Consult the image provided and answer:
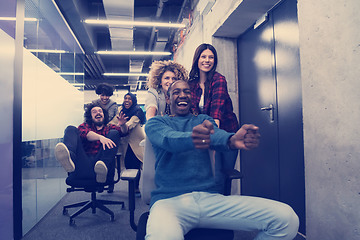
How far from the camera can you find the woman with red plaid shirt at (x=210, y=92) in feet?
5.94

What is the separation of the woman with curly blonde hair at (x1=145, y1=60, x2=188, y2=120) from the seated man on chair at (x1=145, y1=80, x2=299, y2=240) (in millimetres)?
776

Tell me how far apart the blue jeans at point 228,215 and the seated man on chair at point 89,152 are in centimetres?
141

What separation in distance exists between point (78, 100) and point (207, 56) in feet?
10.3

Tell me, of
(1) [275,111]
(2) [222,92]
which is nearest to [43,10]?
(2) [222,92]

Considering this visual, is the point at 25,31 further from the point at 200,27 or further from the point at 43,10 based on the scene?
the point at 200,27

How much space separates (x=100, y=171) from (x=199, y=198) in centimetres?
145

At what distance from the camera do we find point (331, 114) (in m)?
1.42

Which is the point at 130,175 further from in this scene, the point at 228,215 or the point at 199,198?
the point at 228,215

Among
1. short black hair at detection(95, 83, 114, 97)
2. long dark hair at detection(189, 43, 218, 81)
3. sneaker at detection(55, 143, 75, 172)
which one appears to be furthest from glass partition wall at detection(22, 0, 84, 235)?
long dark hair at detection(189, 43, 218, 81)

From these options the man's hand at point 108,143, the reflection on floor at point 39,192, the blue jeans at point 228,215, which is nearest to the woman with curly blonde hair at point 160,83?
the man's hand at point 108,143

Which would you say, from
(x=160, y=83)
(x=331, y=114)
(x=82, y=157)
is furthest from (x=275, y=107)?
(x=82, y=157)

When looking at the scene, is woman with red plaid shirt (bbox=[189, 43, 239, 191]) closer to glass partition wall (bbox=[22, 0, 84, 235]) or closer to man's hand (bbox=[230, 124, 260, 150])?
man's hand (bbox=[230, 124, 260, 150])

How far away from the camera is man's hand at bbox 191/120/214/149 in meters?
0.91

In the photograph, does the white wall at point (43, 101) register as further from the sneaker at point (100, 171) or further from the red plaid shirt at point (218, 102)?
the red plaid shirt at point (218, 102)
